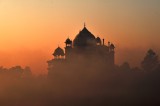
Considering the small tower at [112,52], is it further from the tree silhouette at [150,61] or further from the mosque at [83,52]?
the tree silhouette at [150,61]

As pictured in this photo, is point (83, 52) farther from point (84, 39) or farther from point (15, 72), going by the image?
point (15, 72)

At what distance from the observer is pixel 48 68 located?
59906 mm

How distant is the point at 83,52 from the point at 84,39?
1842mm

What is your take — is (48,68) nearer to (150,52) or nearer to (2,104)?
(150,52)

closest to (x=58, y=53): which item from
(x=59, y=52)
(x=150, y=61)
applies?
(x=59, y=52)

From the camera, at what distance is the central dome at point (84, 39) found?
2164 inches

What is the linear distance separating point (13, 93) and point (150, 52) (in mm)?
30747

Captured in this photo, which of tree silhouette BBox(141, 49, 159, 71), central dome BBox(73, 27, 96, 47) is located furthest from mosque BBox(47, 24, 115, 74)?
tree silhouette BBox(141, 49, 159, 71)

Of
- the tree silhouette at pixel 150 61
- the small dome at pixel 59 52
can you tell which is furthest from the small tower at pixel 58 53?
the tree silhouette at pixel 150 61

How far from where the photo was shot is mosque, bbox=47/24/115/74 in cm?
5525

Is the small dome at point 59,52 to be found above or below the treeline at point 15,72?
above

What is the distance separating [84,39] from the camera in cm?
5494

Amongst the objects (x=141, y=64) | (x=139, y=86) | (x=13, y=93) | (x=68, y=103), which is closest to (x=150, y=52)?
(x=141, y=64)

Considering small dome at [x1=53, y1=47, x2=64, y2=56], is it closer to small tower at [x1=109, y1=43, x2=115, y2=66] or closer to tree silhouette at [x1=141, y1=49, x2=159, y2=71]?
small tower at [x1=109, y1=43, x2=115, y2=66]
